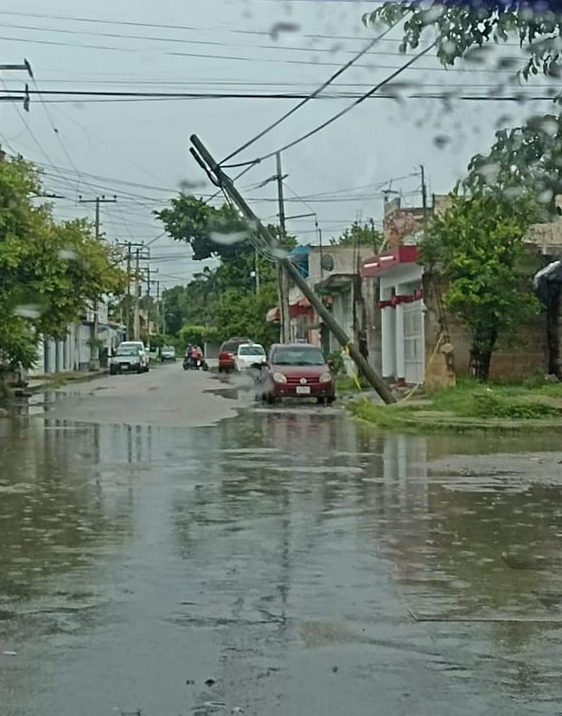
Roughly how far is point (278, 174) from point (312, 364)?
62.6ft

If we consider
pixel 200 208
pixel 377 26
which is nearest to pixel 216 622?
pixel 377 26

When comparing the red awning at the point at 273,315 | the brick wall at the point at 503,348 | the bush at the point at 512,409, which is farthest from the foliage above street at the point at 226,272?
the bush at the point at 512,409

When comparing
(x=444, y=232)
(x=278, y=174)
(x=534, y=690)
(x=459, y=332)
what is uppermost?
(x=278, y=174)

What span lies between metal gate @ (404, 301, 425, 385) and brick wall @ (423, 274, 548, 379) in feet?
6.83

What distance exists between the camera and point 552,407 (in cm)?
2345

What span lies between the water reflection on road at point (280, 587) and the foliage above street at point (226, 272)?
22746mm

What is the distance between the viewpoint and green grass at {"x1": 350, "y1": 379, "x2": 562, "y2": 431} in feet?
73.3

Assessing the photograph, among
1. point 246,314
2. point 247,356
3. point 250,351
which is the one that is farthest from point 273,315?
point 246,314

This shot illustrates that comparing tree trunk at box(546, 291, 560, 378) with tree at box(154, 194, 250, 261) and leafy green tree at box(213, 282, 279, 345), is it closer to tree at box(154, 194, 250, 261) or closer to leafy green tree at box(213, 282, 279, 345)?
tree at box(154, 194, 250, 261)

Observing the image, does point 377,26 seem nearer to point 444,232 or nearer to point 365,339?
point 444,232

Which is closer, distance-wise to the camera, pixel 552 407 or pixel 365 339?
pixel 552 407

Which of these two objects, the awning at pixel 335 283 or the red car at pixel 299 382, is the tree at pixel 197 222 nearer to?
the awning at pixel 335 283

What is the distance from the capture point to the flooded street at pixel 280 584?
6273 millimetres

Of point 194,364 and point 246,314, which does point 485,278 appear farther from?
point 246,314
